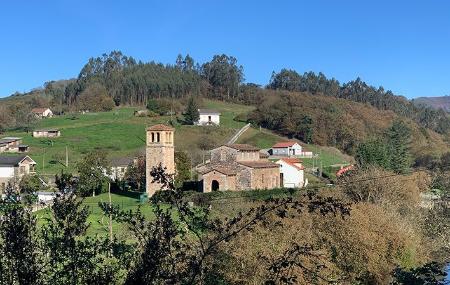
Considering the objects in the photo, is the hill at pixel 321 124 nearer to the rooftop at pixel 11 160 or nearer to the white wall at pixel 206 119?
the white wall at pixel 206 119

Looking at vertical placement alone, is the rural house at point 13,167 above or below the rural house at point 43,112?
below

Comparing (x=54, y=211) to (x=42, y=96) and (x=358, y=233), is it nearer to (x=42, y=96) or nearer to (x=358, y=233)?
(x=358, y=233)

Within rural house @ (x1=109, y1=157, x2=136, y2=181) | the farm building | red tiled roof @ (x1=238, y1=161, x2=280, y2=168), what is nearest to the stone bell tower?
red tiled roof @ (x1=238, y1=161, x2=280, y2=168)

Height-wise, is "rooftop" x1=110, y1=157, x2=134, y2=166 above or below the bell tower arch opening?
above

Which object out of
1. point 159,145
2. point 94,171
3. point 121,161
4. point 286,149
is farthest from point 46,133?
point 94,171

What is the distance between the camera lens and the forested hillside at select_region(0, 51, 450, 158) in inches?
3927

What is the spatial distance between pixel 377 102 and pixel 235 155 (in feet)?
340

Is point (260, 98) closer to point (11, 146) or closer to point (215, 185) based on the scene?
point (11, 146)

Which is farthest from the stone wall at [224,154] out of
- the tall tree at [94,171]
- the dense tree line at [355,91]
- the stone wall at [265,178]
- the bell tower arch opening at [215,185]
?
the dense tree line at [355,91]

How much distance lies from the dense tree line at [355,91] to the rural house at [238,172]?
317 feet

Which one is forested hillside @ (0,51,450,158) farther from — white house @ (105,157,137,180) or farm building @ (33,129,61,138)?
white house @ (105,157,137,180)

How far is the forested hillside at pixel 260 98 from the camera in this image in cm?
9975

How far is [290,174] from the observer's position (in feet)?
190

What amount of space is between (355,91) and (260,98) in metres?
37.8
